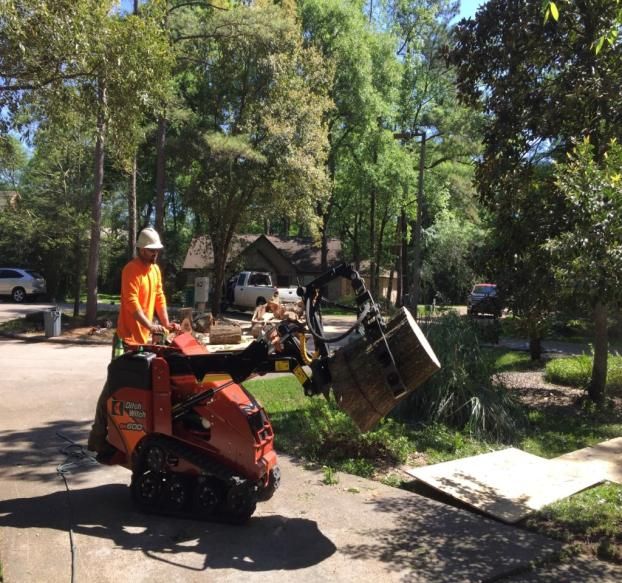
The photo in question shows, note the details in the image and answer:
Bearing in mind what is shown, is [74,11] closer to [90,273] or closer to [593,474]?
[593,474]

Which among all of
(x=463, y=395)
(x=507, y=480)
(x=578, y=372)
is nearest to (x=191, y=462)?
(x=507, y=480)

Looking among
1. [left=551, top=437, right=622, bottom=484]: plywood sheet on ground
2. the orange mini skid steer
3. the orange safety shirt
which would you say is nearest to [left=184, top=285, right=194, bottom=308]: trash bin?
[left=551, top=437, right=622, bottom=484]: plywood sheet on ground

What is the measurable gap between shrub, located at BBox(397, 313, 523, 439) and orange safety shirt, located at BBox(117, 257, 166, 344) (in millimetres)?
4052

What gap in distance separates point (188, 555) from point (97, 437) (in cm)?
161

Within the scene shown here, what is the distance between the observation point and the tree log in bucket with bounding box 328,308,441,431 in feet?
15.0

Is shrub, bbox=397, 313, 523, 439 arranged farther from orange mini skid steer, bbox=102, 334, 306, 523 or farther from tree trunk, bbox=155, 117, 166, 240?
tree trunk, bbox=155, 117, 166, 240

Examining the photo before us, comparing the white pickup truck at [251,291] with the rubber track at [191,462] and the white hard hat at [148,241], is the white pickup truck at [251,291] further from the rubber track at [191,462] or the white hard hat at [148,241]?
the rubber track at [191,462]

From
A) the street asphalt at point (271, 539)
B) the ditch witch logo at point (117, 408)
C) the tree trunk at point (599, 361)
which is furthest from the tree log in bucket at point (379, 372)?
the tree trunk at point (599, 361)

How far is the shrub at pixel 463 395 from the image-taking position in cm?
797

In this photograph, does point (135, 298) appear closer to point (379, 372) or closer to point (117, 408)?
point (117, 408)

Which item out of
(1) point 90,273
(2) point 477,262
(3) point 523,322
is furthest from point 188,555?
(1) point 90,273

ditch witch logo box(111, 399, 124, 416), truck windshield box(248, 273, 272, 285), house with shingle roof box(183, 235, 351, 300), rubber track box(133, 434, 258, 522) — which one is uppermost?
house with shingle roof box(183, 235, 351, 300)

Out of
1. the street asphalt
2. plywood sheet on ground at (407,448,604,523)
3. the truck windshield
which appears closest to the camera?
the street asphalt

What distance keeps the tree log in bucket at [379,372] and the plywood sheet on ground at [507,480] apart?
5.14 ft
